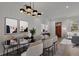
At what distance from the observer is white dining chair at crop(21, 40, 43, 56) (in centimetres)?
257

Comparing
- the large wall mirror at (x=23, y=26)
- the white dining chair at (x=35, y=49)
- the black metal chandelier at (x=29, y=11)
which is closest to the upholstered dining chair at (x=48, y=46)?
the white dining chair at (x=35, y=49)

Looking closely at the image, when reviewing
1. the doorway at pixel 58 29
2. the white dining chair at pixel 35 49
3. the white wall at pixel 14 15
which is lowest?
the white dining chair at pixel 35 49

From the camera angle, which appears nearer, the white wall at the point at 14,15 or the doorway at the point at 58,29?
the white wall at the point at 14,15

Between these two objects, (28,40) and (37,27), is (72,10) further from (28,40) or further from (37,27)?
(28,40)

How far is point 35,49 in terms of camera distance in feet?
8.52

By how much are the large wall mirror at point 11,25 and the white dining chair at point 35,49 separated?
0.51m

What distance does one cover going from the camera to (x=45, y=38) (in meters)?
2.64

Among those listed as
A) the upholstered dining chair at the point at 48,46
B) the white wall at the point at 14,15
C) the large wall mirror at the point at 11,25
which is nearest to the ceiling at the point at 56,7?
the white wall at the point at 14,15

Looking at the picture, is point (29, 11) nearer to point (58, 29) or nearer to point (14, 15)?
point (14, 15)

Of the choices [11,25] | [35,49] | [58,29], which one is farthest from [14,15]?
[58,29]

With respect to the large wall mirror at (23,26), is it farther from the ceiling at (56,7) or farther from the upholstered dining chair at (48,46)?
the upholstered dining chair at (48,46)

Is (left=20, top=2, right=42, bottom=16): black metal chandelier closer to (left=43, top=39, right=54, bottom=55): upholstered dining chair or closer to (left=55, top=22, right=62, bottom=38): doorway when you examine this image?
(left=55, top=22, right=62, bottom=38): doorway

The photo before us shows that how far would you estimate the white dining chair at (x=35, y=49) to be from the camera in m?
2.57

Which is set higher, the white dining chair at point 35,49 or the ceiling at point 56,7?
the ceiling at point 56,7
